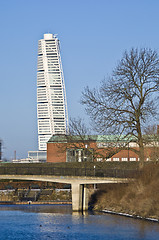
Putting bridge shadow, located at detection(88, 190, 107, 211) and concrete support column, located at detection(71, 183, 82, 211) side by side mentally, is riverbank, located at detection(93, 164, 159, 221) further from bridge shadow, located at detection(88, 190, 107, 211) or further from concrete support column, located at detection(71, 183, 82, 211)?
concrete support column, located at detection(71, 183, 82, 211)

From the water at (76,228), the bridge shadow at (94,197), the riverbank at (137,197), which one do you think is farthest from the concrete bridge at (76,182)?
the water at (76,228)

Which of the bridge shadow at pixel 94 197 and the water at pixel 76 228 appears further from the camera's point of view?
the bridge shadow at pixel 94 197

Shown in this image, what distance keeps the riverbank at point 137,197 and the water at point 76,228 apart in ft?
4.65

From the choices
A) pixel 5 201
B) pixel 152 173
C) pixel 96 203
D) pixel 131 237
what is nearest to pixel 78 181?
pixel 96 203

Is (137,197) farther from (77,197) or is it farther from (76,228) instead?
(77,197)

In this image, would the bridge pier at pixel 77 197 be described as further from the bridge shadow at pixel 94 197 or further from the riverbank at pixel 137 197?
the bridge shadow at pixel 94 197

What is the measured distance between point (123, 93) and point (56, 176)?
1466 cm

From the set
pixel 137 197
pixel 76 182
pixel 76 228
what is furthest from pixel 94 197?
pixel 76 228

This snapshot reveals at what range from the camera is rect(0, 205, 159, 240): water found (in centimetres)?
3919

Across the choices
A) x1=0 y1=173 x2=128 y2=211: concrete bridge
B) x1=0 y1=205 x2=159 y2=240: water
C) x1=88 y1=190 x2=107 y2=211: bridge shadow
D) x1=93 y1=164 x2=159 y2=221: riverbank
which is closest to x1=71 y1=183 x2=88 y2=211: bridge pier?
x1=0 y1=173 x2=128 y2=211: concrete bridge

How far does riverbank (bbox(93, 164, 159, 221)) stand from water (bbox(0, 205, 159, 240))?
1416 millimetres

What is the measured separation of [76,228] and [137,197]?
30.7ft

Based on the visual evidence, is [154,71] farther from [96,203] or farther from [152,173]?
Result: [96,203]

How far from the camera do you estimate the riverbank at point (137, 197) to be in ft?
157
